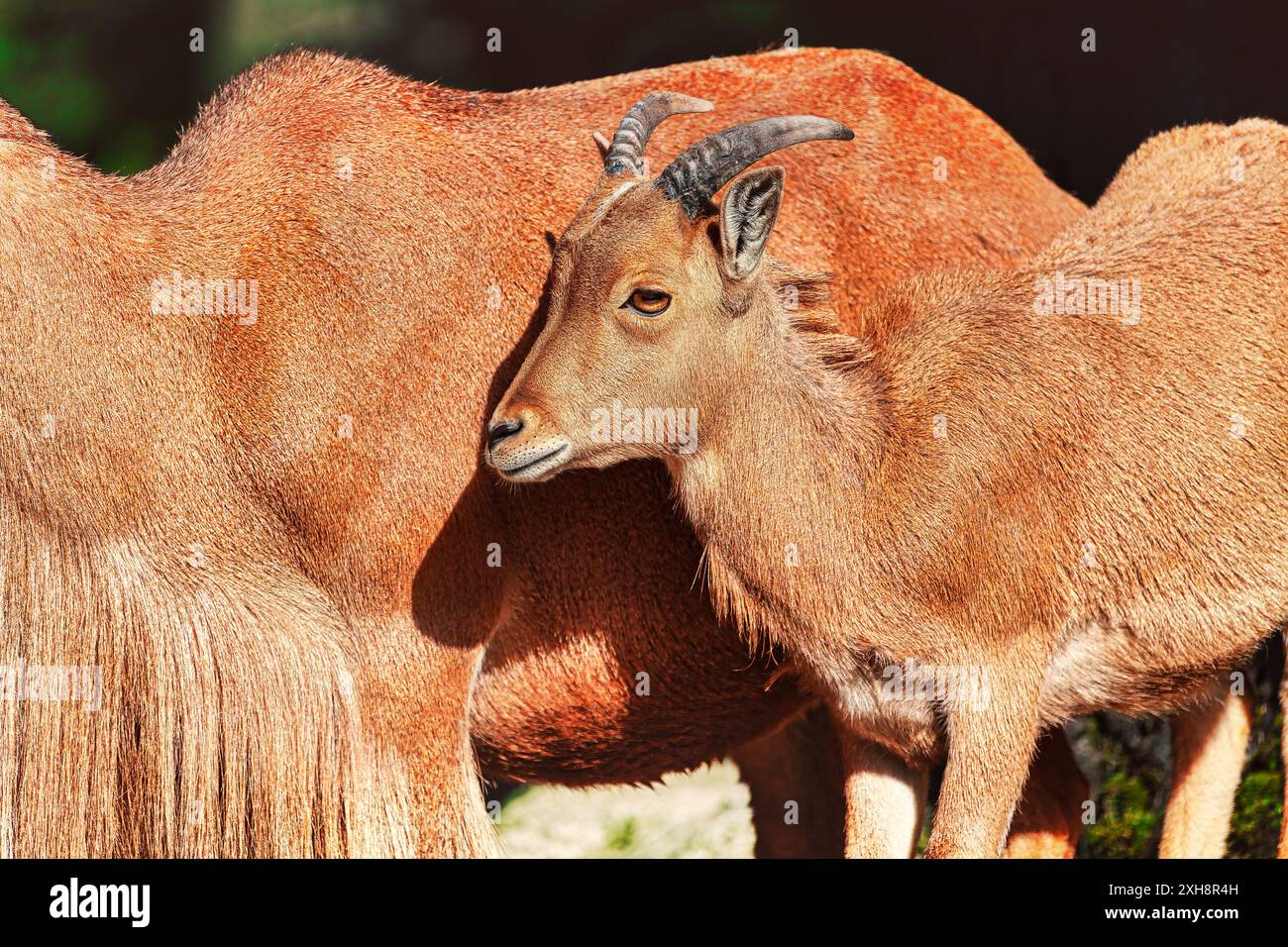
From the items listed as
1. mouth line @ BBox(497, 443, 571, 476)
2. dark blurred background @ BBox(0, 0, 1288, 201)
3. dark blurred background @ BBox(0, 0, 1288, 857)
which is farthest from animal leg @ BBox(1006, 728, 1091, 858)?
dark blurred background @ BBox(0, 0, 1288, 201)

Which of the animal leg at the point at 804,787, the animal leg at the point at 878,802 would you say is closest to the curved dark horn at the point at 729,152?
the animal leg at the point at 878,802

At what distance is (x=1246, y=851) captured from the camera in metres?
7.33

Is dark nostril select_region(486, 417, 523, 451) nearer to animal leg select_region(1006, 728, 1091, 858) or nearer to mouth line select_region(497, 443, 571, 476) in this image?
mouth line select_region(497, 443, 571, 476)

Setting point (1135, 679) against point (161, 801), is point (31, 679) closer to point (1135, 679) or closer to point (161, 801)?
point (161, 801)

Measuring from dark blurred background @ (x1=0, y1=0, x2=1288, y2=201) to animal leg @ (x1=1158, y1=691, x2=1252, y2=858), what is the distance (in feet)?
10.3

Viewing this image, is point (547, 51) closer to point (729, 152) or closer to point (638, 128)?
point (638, 128)

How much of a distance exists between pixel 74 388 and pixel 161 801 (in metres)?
1.34

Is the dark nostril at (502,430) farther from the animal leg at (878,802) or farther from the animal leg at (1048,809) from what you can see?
the animal leg at (1048,809)

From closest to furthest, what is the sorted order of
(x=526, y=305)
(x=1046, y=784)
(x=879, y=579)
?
(x=879, y=579) < (x=526, y=305) < (x=1046, y=784)

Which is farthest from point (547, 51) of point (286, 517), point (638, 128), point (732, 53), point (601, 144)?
point (286, 517)

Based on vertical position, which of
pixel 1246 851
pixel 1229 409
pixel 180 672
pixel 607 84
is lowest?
pixel 1246 851

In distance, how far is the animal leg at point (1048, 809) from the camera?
19.7 ft

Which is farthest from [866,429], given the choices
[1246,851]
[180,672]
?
[1246,851]

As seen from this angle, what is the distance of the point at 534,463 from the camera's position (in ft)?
15.1
